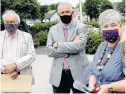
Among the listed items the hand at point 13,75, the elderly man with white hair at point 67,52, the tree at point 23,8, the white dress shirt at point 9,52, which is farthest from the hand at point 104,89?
the tree at point 23,8

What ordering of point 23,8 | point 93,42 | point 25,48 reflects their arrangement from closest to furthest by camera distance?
point 25,48
point 93,42
point 23,8

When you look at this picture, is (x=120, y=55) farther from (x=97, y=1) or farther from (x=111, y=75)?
(x=97, y=1)

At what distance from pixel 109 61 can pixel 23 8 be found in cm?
1500

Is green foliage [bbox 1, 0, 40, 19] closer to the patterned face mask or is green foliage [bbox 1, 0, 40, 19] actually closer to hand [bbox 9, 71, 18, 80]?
hand [bbox 9, 71, 18, 80]

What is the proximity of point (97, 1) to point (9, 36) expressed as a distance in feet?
48.9

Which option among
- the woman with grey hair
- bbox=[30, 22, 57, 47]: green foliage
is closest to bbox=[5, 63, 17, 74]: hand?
the woman with grey hair

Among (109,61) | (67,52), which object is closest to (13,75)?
(67,52)

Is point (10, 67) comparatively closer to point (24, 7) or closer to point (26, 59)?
point (26, 59)

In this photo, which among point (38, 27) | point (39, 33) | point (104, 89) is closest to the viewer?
point (104, 89)

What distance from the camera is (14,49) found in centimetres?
370

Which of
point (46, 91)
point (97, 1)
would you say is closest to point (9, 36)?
point (46, 91)

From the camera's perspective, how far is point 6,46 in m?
3.71

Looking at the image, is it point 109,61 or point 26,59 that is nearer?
point 109,61

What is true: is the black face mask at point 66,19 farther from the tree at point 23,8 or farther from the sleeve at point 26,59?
the tree at point 23,8
